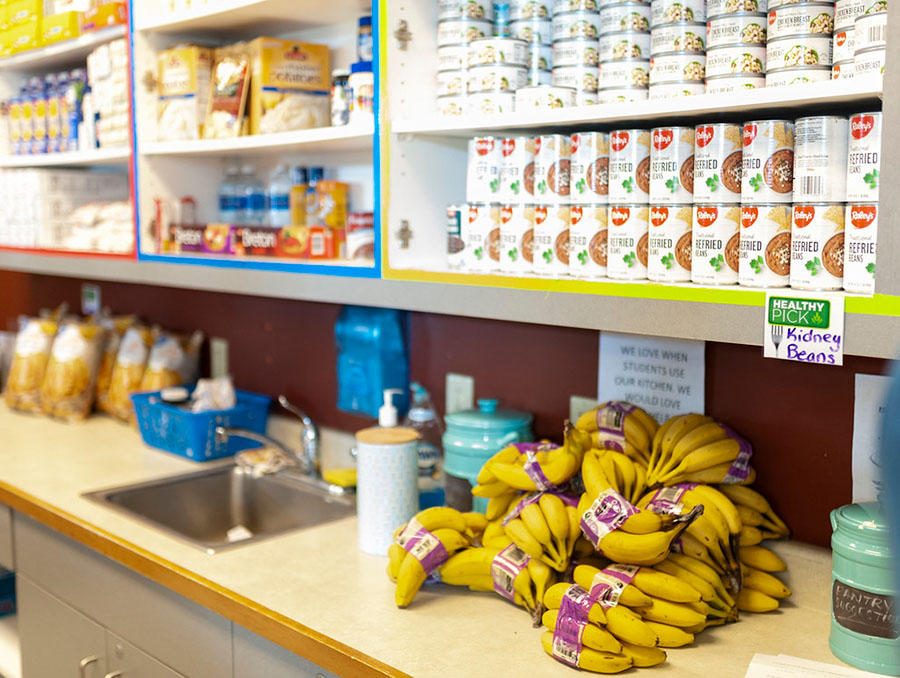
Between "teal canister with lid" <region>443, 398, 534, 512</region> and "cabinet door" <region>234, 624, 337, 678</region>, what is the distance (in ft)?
1.79

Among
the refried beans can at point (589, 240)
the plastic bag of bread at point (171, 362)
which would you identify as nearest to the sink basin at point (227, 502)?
the plastic bag of bread at point (171, 362)

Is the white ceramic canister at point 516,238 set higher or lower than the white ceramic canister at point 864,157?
lower

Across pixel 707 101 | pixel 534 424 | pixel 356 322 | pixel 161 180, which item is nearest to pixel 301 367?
pixel 356 322

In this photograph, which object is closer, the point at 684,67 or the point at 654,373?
the point at 684,67

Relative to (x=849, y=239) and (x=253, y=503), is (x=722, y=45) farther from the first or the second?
(x=253, y=503)

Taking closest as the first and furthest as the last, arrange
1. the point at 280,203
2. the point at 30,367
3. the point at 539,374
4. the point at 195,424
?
the point at 539,374 → the point at 280,203 → the point at 195,424 → the point at 30,367

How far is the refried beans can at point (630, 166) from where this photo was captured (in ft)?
4.95

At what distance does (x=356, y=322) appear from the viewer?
95.4 inches

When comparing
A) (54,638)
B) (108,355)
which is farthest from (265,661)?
(108,355)

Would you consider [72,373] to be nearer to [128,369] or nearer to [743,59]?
[128,369]

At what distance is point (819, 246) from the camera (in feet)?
4.30

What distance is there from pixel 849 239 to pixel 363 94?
3.45ft

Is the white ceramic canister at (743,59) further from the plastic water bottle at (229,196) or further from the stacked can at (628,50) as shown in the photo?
the plastic water bottle at (229,196)

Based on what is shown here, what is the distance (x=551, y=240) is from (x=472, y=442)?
52 cm
